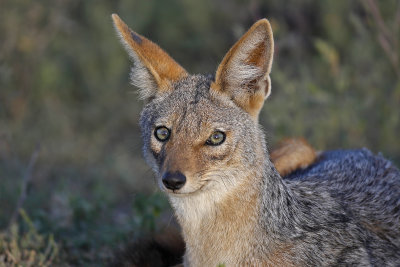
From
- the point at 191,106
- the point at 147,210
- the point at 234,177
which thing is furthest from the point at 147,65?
the point at 147,210

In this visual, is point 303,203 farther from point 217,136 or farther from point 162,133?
point 162,133

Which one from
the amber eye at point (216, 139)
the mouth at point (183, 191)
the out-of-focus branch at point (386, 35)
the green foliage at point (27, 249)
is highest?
the out-of-focus branch at point (386, 35)

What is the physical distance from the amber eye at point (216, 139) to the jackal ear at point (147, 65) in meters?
0.73

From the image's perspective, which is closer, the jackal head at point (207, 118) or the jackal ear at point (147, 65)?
the jackal head at point (207, 118)

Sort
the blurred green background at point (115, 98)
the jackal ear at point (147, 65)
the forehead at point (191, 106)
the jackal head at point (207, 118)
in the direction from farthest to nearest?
the blurred green background at point (115, 98), the jackal ear at point (147, 65), the forehead at point (191, 106), the jackal head at point (207, 118)

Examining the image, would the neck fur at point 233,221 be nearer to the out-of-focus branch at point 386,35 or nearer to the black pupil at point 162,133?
the black pupil at point 162,133

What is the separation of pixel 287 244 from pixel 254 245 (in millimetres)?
267

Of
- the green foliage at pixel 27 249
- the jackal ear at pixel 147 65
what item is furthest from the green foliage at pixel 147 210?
the jackal ear at pixel 147 65

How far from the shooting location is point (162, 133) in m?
4.54

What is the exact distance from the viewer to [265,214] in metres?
4.57

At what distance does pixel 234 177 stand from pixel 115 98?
706cm

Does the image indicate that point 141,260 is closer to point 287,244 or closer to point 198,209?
point 198,209

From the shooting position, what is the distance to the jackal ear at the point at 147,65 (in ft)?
15.8

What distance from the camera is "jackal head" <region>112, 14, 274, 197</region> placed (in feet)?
13.9
